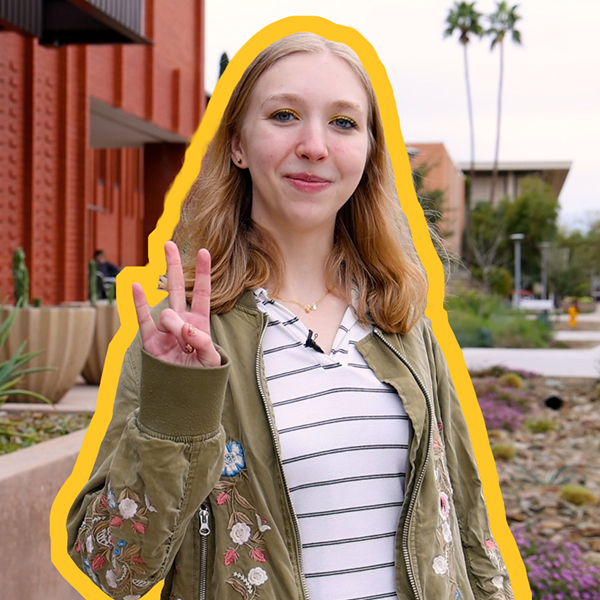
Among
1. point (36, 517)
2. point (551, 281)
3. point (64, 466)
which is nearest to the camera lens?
point (36, 517)

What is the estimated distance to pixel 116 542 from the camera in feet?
4.91

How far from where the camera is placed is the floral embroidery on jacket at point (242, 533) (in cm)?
157

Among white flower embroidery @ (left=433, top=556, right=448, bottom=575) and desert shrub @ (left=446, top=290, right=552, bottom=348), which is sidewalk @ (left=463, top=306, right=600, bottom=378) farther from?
white flower embroidery @ (left=433, top=556, right=448, bottom=575)

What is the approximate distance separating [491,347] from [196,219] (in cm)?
1775

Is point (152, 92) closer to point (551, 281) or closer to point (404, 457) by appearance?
point (404, 457)

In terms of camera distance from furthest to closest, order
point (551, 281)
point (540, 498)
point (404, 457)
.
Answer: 1. point (551, 281)
2. point (540, 498)
3. point (404, 457)

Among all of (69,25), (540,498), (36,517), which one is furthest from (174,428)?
(69,25)

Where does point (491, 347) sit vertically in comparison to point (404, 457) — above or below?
below

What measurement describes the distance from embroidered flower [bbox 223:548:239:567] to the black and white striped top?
0.49 ft

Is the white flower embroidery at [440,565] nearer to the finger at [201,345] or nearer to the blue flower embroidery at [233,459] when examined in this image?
the blue flower embroidery at [233,459]

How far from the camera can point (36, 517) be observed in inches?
144

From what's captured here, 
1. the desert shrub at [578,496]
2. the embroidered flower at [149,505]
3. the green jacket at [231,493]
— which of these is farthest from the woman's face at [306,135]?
the desert shrub at [578,496]

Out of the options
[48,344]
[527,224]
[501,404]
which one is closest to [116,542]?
[48,344]

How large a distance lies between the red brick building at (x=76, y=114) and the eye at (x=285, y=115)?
918 cm
